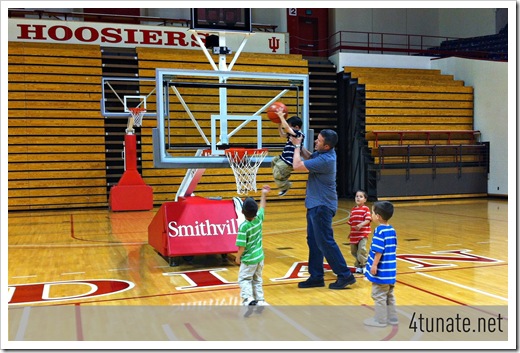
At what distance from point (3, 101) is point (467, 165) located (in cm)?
1463

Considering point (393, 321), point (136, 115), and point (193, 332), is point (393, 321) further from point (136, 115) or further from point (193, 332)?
point (136, 115)

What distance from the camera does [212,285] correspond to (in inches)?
221

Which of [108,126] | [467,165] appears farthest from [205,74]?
[467,165]

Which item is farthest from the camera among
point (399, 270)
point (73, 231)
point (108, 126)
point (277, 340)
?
point (108, 126)

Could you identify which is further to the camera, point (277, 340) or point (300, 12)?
point (300, 12)

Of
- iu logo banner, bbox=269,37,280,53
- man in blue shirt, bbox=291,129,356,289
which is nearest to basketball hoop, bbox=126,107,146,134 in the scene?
iu logo banner, bbox=269,37,280,53

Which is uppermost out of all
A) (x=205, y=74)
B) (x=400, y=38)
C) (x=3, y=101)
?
(x=400, y=38)

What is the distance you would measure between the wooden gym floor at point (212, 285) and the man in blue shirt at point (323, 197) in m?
0.27

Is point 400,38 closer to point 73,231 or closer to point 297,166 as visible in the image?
point 73,231

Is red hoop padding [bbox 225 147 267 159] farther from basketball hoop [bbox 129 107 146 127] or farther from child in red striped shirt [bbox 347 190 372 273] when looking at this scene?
basketball hoop [bbox 129 107 146 127]

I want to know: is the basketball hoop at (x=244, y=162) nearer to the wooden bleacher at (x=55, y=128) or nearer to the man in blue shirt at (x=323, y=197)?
the man in blue shirt at (x=323, y=197)

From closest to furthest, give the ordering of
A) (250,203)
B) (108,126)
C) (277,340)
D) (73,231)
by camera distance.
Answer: (277,340) → (250,203) → (73,231) → (108,126)

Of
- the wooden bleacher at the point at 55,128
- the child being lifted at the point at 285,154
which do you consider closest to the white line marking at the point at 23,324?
the child being lifted at the point at 285,154

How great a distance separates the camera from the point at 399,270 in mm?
6223
